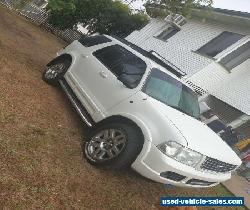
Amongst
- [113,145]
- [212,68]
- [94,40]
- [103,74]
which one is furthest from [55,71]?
[212,68]

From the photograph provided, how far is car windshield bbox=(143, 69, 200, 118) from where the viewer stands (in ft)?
21.1

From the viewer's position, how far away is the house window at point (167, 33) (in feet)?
61.0

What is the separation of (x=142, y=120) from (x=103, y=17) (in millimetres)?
19302

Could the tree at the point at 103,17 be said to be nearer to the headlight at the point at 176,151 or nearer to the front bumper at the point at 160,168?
the front bumper at the point at 160,168

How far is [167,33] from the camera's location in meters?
19.1

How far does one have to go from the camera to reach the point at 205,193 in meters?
7.96

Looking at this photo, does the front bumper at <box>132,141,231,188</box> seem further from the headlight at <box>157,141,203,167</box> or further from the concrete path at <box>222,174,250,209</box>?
the concrete path at <box>222,174,250,209</box>

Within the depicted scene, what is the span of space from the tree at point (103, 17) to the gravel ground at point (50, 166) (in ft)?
52.9

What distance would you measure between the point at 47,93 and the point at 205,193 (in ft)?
14.2

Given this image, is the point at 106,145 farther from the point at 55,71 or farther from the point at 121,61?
the point at 55,71

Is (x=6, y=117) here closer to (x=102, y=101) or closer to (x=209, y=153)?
(x=102, y=101)

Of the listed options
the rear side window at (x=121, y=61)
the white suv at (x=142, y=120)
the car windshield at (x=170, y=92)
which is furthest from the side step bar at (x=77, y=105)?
the car windshield at (x=170, y=92)

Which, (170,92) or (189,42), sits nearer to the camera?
(170,92)

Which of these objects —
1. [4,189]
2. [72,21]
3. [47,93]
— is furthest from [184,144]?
[72,21]
